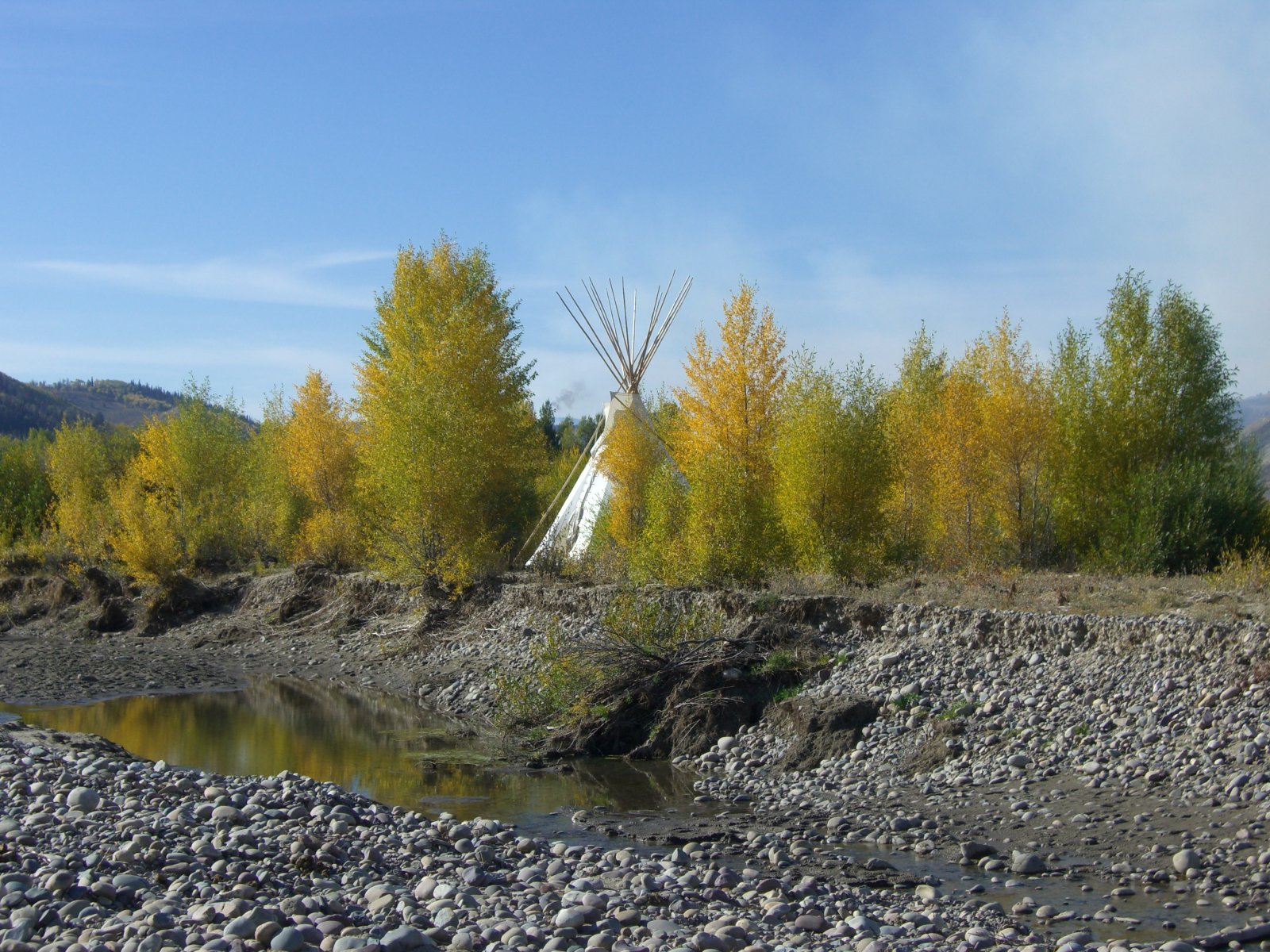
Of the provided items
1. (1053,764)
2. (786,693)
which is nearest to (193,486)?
(786,693)

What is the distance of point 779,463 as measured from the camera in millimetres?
20250

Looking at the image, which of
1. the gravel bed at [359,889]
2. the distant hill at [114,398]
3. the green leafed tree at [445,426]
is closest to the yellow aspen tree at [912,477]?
the green leafed tree at [445,426]

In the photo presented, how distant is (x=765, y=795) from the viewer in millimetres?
11859

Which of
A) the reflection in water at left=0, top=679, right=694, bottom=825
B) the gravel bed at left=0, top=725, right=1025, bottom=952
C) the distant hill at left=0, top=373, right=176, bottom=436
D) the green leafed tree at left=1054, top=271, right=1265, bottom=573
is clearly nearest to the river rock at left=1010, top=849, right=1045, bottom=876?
the gravel bed at left=0, top=725, right=1025, bottom=952

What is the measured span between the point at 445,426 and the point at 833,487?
30.2 ft

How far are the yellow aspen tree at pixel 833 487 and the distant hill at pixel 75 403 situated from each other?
89.2 m

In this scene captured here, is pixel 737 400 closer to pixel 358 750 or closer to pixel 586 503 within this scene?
pixel 586 503

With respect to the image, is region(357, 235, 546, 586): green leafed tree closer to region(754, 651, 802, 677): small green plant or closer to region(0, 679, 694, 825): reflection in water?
region(0, 679, 694, 825): reflection in water

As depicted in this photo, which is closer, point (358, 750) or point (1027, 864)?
point (1027, 864)

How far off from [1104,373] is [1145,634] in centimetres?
1264

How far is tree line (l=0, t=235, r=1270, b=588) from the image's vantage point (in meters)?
19.4

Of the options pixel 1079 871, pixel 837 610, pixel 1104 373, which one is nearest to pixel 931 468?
pixel 1104 373

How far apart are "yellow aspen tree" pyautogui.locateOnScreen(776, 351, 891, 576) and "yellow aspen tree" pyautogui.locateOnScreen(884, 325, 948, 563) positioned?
676mm

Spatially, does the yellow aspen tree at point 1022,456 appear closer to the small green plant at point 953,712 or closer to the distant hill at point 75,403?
the small green plant at point 953,712
